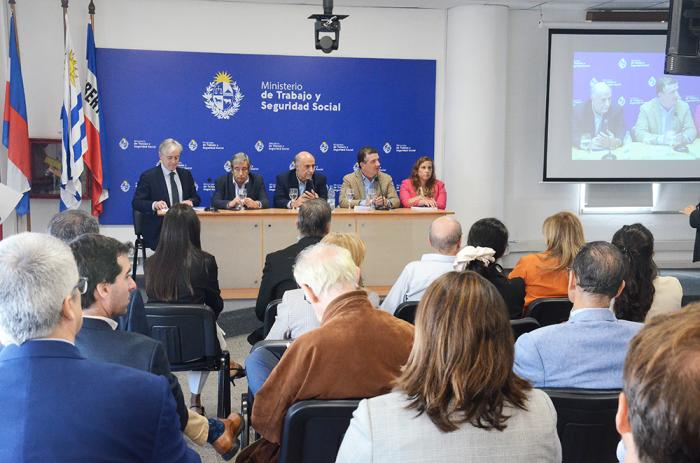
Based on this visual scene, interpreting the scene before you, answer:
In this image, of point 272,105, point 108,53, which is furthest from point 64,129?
point 272,105

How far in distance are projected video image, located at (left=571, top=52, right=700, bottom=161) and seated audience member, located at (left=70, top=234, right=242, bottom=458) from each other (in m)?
8.09

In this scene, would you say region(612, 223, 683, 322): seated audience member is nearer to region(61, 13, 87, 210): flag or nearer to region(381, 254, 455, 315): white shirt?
region(381, 254, 455, 315): white shirt

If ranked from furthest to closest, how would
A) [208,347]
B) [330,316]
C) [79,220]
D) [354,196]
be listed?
1. [354,196]
2. [208,347]
3. [79,220]
4. [330,316]

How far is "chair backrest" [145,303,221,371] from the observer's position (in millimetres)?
3826

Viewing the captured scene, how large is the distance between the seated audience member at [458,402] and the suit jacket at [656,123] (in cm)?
870

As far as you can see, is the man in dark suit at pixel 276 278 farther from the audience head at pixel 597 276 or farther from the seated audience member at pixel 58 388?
the seated audience member at pixel 58 388

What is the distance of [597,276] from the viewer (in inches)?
115

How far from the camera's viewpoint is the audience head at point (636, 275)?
370 centimetres

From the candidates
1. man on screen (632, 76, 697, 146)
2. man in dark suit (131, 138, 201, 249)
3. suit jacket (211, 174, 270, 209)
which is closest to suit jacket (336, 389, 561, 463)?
man in dark suit (131, 138, 201, 249)

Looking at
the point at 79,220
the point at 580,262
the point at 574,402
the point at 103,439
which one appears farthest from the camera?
the point at 79,220

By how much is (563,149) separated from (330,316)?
786 cm

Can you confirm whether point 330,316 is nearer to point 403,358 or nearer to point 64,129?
point 403,358

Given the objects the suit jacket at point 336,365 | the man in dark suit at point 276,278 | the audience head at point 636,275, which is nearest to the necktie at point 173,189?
the man in dark suit at point 276,278

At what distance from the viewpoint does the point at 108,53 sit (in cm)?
872
